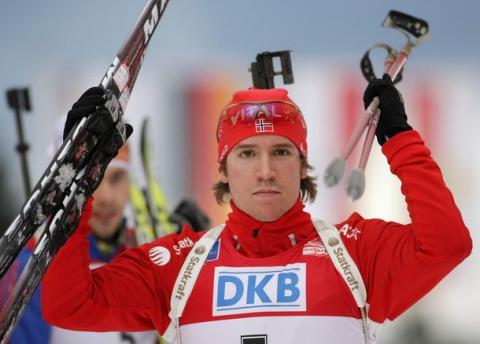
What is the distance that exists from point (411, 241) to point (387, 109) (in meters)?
0.40

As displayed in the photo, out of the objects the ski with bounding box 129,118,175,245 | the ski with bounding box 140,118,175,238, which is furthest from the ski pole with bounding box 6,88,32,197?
the ski with bounding box 140,118,175,238

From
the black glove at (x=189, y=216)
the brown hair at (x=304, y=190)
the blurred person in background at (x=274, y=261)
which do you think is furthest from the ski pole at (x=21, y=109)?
the blurred person in background at (x=274, y=261)

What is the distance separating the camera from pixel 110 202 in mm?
5145

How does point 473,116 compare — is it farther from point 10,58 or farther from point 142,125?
point 10,58

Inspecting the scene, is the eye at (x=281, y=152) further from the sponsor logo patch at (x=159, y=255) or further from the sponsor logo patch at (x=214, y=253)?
the sponsor logo patch at (x=159, y=255)

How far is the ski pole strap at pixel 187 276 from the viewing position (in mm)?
3094

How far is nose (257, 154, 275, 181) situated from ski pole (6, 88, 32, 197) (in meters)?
2.34

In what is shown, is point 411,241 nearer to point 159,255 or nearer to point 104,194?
point 159,255

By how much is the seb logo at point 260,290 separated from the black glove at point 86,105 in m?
0.68

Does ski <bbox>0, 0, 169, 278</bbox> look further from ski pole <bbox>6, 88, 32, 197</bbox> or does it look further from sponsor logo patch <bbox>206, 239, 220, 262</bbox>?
ski pole <bbox>6, 88, 32, 197</bbox>

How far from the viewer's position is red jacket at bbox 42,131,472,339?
2844mm

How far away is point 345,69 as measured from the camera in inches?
239

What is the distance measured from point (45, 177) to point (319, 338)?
93 centimetres

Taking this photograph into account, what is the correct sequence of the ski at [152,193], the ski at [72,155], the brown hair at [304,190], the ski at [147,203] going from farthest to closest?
the ski at [152,193], the ski at [147,203], the brown hair at [304,190], the ski at [72,155]
